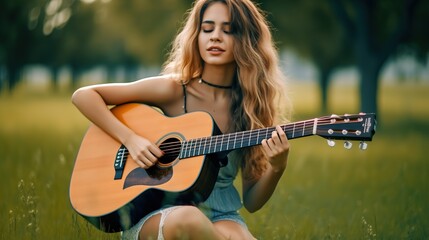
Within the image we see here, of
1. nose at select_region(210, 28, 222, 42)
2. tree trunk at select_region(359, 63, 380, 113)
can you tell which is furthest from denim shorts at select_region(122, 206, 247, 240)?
tree trunk at select_region(359, 63, 380, 113)

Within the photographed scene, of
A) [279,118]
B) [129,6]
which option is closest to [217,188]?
[279,118]

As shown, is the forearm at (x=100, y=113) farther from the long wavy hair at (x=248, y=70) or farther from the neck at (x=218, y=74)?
the neck at (x=218, y=74)

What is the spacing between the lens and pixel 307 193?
701 cm

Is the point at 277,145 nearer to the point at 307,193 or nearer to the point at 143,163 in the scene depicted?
the point at 143,163

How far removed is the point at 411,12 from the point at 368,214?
24.0ft

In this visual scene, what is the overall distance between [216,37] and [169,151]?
27.9 inches

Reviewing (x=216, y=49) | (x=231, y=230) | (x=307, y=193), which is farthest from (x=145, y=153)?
(x=307, y=193)

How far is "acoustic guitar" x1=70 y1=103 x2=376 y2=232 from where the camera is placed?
3498 mm

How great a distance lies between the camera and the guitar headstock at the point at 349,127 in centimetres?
329

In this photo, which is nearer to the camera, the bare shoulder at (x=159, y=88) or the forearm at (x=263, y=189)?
the forearm at (x=263, y=189)

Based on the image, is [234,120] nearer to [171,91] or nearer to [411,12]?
[171,91]

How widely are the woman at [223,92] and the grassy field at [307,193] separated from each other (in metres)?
0.51

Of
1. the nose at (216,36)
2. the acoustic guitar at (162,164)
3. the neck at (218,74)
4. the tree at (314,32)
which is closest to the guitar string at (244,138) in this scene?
the acoustic guitar at (162,164)

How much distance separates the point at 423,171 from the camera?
26.1ft
